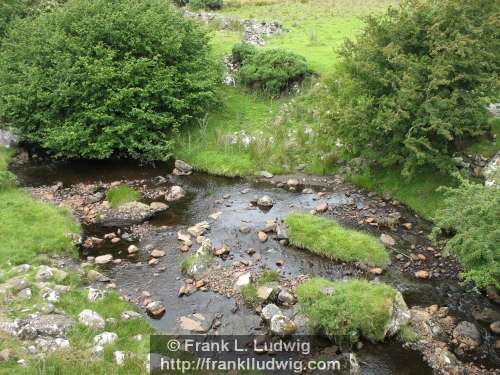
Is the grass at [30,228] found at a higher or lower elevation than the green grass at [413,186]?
lower

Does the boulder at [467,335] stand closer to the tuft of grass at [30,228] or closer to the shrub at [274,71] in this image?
the tuft of grass at [30,228]

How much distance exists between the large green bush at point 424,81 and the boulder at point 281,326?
918 centimetres

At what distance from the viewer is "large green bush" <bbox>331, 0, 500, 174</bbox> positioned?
18766 mm

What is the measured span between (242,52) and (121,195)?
559 inches

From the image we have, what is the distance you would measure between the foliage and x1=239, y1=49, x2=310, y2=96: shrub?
1679cm

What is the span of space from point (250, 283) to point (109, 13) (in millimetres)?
18489

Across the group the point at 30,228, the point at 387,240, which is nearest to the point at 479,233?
the point at 387,240

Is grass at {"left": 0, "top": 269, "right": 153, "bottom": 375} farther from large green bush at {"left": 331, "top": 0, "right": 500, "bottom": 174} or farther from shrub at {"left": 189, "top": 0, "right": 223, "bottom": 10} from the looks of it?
shrub at {"left": 189, "top": 0, "right": 223, "bottom": 10}

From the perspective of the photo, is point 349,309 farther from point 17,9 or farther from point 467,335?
point 17,9

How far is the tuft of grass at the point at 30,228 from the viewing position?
17766 mm

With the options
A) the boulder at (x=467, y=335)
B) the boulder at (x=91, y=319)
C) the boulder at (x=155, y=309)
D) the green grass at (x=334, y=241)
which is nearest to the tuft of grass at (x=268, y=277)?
the green grass at (x=334, y=241)

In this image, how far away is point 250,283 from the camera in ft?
52.9

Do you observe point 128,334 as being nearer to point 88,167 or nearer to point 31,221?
point 31,221

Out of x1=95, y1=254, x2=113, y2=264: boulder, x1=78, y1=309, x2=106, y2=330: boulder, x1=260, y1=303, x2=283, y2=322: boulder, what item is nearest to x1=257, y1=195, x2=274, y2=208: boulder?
x1=95, y1=254, x2=113, y2=264: boulder
